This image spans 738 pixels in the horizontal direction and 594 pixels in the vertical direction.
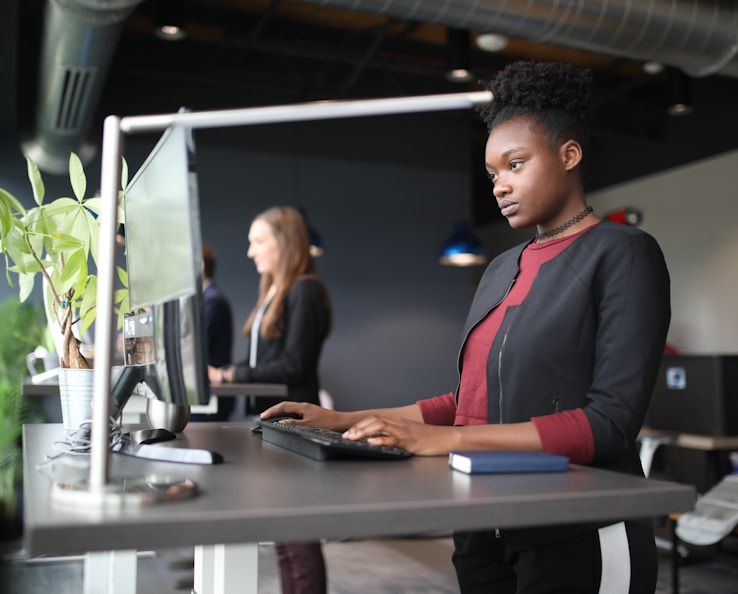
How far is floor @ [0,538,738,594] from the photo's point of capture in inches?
151

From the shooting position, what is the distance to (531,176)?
135cm

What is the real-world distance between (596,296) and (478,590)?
0.52 metres

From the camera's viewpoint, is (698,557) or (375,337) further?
(375,337)

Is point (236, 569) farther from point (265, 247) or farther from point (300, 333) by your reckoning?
point (265, 247)

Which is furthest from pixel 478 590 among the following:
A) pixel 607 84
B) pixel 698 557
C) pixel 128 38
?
pixel 607 84

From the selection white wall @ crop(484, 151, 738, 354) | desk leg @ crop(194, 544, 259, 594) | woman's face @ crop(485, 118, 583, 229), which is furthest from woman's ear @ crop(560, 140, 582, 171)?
white wall @ crop(484, 151, 738, 354)

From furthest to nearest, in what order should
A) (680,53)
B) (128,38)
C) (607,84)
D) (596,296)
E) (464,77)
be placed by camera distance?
(607,84)
(128,38)
(464,77)
(680,53)
(596,296)

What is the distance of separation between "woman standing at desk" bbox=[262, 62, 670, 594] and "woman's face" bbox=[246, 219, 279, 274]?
175cm

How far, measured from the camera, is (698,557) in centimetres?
442

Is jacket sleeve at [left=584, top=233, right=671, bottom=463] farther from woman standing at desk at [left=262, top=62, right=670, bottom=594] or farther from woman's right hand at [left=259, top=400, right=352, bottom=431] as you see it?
woman's right hand at [left=259, top=400, right=352, bottom=431]

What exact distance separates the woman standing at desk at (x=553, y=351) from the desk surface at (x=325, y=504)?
0.11 m

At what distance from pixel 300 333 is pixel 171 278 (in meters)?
2.06

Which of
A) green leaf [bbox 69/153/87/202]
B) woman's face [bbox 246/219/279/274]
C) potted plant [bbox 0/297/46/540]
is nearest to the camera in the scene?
green leaf [bbox 69/153/87/202]

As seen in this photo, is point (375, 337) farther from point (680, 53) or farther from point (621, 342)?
point (621, 342)
